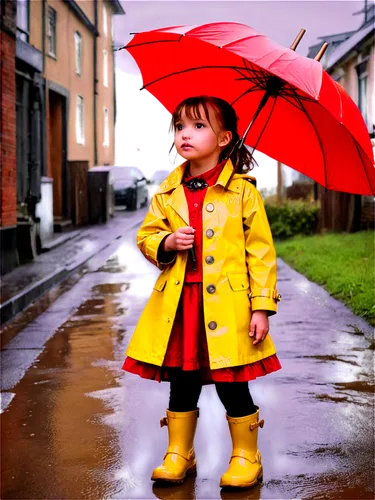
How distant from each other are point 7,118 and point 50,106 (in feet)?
34.2

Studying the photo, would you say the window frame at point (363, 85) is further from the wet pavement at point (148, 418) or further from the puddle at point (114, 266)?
the wet pavement at point (148, 418)

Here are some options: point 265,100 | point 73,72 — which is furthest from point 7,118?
point 73,72

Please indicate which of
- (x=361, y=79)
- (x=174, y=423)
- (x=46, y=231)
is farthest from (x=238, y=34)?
(x=361, y=79)

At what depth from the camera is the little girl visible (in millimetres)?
3389

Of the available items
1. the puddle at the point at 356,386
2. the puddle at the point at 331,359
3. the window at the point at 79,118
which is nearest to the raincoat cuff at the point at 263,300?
the puddle at the point at 356,386

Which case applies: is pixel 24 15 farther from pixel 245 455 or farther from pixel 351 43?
pixel 245 455

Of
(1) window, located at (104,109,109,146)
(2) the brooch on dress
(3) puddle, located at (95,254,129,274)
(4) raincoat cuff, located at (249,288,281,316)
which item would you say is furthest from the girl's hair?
(1) window, located at (104,109,109,146)

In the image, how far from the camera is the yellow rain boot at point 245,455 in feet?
11.4

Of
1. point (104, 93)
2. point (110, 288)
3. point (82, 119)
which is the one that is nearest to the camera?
point (110, 288)

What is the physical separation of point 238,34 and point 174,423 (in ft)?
5.77

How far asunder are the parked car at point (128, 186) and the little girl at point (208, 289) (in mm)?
23942

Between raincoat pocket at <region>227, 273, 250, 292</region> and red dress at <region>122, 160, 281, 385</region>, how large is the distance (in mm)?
142

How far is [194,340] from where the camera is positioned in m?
3.40

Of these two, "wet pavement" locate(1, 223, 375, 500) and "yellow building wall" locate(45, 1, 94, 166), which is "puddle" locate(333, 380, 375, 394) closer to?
"wet pavement" locate(1, 223, 375, 500)
